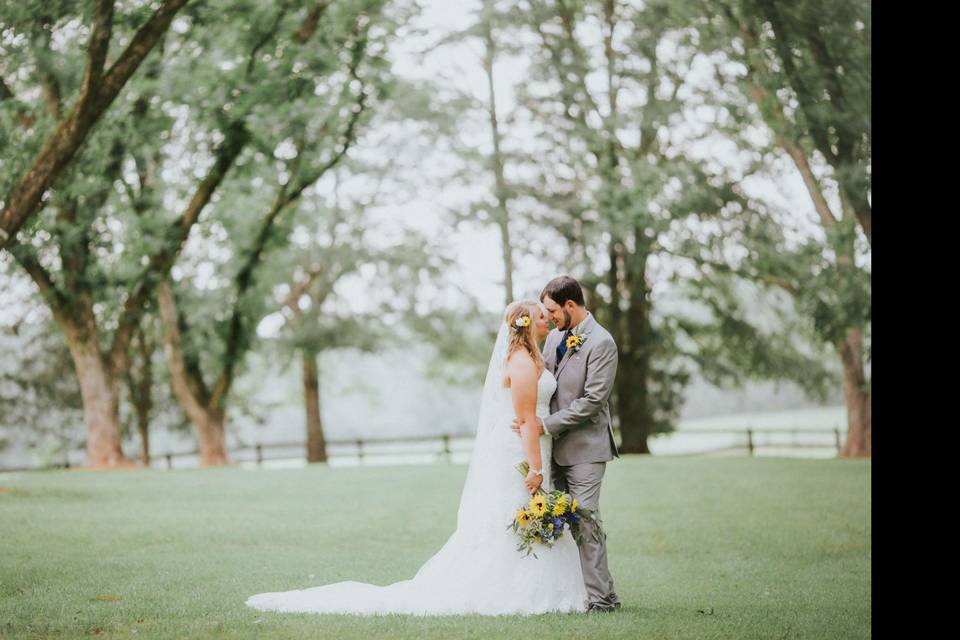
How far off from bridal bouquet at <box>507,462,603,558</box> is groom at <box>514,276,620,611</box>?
2.8 inches

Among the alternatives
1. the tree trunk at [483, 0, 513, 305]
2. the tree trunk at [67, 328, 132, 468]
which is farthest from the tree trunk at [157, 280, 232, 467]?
the tree trunk at [483, 0, 513, 305]

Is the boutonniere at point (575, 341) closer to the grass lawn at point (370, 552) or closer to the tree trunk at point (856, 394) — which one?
the grass lawn at point (370, 552)

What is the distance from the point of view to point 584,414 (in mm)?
7328

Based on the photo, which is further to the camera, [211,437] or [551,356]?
[211,437]

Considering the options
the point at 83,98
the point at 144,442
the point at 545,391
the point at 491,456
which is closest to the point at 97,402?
the point at 144,442

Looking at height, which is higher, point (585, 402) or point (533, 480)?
point (585, 402)

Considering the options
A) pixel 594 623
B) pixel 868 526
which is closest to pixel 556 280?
pixel 594 623

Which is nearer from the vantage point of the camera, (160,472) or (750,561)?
(750,561)

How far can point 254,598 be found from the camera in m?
7.87

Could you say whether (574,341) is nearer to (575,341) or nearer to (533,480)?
(575,341)

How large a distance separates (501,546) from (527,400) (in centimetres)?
99

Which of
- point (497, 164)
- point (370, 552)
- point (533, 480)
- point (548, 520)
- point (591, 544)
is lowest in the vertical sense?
point (370, 552)

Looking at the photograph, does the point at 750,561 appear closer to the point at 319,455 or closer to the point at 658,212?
the point at 658,212

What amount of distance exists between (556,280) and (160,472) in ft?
52.9
